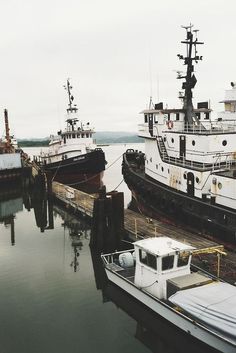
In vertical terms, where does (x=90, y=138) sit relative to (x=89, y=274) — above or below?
above

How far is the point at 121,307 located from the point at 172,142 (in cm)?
1551

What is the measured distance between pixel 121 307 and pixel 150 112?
20320 mm

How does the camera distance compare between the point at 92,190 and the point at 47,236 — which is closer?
the point at 47,236

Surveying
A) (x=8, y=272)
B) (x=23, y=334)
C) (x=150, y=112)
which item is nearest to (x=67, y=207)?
(x=150, y=112)

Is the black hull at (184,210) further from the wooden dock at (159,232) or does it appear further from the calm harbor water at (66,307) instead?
the calm harbor water at (66,307)

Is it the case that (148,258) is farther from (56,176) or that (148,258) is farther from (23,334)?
(56,176)

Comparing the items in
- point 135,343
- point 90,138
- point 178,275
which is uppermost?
point 90,138

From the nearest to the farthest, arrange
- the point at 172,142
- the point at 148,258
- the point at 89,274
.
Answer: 1. the point at 148,258
2. the point at 89,274
3. the point at 172,142

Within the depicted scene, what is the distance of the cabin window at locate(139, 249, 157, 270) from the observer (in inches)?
625

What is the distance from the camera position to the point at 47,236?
98.8 feet

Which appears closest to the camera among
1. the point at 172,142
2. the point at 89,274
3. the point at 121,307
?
the point at 121,307

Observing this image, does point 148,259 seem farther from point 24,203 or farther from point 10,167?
point 10,167

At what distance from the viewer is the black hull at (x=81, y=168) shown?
2064 inches

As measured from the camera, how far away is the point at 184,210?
25031 millimetres
